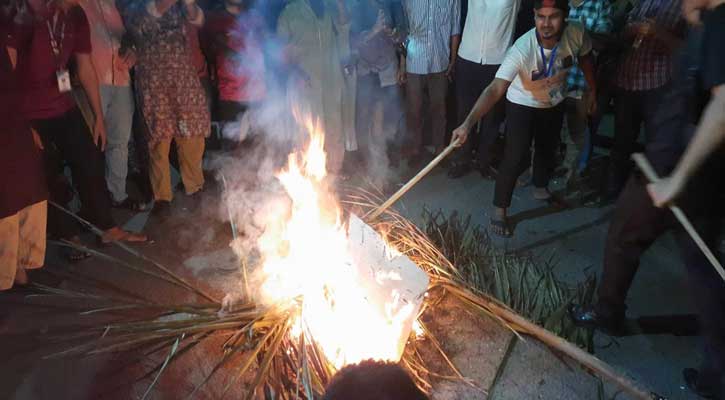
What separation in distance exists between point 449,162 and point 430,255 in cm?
287

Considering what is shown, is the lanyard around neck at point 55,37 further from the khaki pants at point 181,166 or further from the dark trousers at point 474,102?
the dark trousers at point 474,102

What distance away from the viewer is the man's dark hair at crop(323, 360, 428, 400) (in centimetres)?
159

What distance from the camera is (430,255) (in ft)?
13.3

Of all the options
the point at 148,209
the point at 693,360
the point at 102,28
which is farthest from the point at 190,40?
the point at 693,360

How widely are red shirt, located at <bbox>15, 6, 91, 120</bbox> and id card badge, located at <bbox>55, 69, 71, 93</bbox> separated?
0.08 ft

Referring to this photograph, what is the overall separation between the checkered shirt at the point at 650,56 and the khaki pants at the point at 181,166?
4.23m

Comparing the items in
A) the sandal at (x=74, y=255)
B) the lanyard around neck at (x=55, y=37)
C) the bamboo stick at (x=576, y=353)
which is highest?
the lanyard around neck at (x=55, y=37)

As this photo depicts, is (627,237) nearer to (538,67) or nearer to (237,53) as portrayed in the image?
(538,67)

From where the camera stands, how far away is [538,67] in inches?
188

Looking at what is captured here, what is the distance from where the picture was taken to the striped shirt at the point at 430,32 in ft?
20.4

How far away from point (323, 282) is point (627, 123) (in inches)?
149

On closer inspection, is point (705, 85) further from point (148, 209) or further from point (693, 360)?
point (148, 209)

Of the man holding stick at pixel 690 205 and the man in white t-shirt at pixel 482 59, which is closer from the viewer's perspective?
the man holding stick at pixel 690 205

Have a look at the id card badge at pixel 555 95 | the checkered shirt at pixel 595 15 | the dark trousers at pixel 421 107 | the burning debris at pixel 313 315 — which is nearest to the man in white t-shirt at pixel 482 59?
the dark trousers at pixel 421 107
